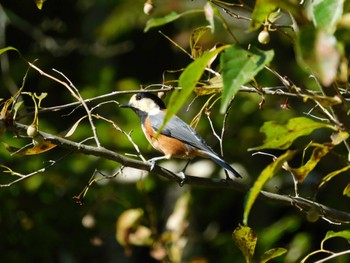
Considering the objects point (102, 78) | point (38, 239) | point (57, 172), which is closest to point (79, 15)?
point (102, 78)

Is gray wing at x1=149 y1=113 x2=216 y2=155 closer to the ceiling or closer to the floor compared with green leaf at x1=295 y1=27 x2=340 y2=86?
closer to the floor

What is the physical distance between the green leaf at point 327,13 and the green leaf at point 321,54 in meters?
0.09

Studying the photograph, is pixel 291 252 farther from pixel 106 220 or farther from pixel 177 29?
pixel 177 29

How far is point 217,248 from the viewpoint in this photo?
4.60m

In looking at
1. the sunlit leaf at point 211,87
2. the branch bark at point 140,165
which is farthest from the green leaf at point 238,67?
the branch bark at point 140,165

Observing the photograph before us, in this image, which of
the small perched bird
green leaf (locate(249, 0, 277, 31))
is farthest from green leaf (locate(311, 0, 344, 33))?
the small perched bird

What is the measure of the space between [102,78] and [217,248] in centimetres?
128

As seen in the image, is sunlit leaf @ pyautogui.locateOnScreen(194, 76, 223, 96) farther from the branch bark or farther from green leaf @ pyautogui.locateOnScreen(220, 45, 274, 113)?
green leaf @ pyautogui.locateOnScreen(220, 45, 274, 113)

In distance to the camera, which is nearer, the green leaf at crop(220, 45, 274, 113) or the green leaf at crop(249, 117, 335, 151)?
the green leaf at crop(220, 45, 274, 113)

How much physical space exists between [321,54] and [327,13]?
0.16 metres

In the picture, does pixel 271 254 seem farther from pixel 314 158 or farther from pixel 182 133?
pixel 182 133

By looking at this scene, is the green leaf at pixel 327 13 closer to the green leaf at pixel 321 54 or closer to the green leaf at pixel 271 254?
the green leaf at pixel 321 54

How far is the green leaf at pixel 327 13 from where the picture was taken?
1.12m

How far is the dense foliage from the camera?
194 centimetres
